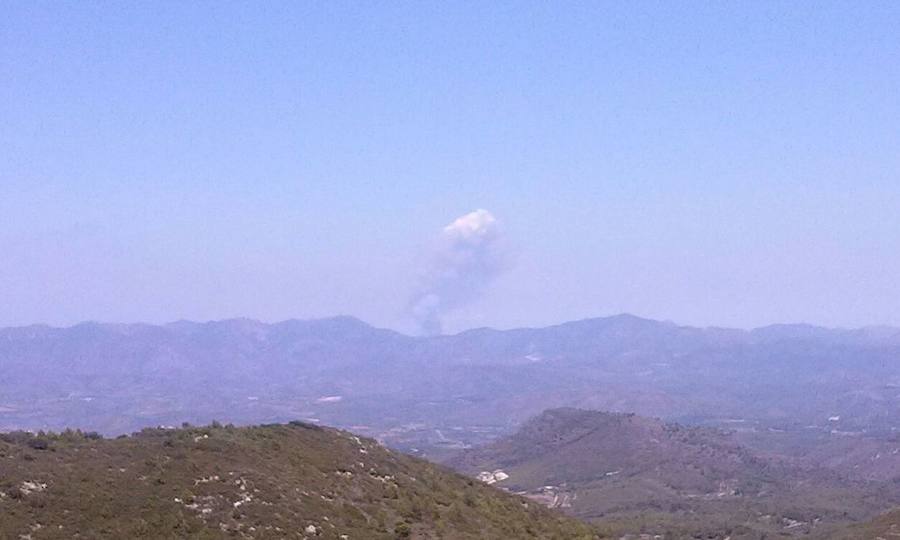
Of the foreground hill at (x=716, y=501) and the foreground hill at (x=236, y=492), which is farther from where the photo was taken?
the foreground hill at (x=716, y=501)

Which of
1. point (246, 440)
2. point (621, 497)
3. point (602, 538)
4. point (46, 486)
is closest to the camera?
point (46, 486)

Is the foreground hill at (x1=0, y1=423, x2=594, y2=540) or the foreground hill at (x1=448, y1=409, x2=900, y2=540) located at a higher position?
the foreground hill at (x1=0, y1=423, x2=594, y2=540)

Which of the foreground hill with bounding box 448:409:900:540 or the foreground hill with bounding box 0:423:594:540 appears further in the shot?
the foreground hill with bounding box 448:409:900:540

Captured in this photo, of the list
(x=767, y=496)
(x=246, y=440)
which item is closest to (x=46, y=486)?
(x=246, y=440)

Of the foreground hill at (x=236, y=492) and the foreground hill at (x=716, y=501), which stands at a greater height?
the foreground hill at (x=236, y=492)

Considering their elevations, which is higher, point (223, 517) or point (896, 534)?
point (223, 517)

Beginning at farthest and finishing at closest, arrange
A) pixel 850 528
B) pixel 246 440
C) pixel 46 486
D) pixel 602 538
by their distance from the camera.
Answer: pixel 850 528 → pixel 602 538 → pixel 246 440 → pixel 46 486

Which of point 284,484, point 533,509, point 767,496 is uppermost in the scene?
point 284,484

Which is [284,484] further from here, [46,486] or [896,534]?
[896,534]
